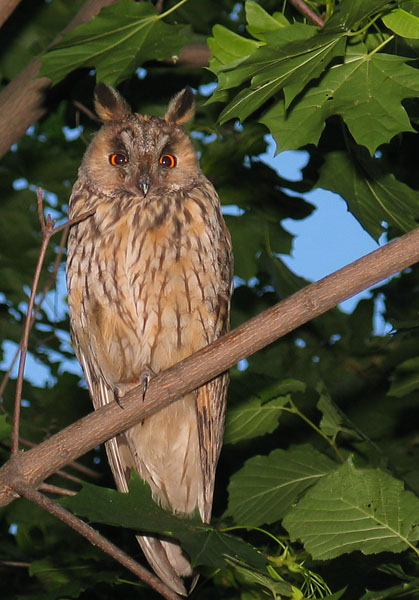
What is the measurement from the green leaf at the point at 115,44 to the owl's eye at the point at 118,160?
2.15 ft

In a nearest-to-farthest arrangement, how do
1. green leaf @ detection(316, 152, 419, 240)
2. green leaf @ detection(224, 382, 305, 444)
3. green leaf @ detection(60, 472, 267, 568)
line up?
green leaf @ detection(60, 472, 267, 568)
green leaf @ detection(316, 152, 419, 240)
green leaf @ detection(224, 382, 305, 444)

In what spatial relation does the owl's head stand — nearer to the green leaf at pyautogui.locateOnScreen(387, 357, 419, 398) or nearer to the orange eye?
the orange eye

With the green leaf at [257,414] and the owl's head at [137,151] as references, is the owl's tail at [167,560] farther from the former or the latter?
the owl's head at [137,151]

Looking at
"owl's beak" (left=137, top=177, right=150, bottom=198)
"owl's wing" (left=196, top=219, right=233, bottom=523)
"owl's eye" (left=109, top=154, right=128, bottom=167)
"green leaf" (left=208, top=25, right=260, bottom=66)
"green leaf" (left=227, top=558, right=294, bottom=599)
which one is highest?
"owl's eye" (left=109, top=154, right=128, bottom=167)

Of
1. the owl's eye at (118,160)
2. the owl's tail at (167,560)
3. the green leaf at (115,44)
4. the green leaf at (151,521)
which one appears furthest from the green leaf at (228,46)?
the owl's tail at (167,560)

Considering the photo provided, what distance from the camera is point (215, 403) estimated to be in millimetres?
3758

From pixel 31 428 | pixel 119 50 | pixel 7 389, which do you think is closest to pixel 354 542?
pixel 119 50

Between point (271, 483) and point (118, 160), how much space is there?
163cm

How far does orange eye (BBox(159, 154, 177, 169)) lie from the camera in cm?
397

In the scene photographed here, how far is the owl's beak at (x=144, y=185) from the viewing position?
12.4ft

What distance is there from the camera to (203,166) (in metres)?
4.58

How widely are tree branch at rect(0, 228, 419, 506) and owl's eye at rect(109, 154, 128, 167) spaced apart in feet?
5.09

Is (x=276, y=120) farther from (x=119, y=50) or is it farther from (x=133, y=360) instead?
(x=133, y=360)

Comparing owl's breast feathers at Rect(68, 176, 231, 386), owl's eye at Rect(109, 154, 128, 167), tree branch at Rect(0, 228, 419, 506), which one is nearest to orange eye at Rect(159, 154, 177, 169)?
owl's eye at Rect(109, 154, 128, 167)
